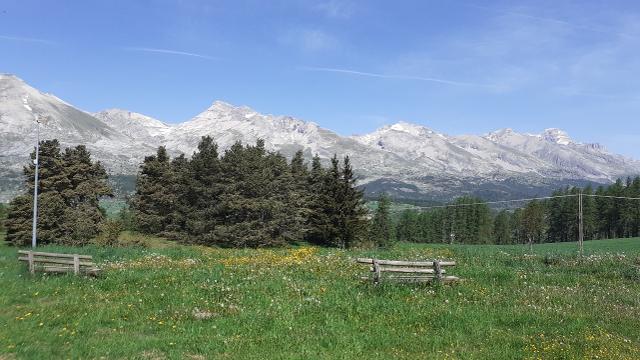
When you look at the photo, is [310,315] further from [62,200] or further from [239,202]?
[62,200]

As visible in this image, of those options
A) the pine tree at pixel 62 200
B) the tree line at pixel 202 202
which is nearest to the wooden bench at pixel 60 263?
the tree line at pixel 202 202

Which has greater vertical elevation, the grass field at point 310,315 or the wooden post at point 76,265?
the wooden post at point 76,265

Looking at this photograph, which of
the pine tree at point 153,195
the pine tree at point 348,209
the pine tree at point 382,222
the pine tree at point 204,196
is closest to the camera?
the pine tree at point 348,209

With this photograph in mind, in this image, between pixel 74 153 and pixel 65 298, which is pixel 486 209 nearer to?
pixel 74 153

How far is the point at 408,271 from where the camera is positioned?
20703 millimetres

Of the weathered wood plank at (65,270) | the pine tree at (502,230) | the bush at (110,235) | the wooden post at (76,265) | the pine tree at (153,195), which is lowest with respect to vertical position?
the pine tree at (502,230)

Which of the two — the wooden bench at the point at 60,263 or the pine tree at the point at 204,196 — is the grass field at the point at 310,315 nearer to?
the wooden bench at the point at 60,263

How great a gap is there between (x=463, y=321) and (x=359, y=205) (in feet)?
189

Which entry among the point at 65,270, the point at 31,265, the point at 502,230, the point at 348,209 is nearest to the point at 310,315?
the point at 65,270

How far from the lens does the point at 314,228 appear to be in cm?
8044

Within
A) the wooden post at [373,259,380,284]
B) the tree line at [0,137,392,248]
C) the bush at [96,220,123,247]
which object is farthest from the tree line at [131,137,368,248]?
the wooden post at [373,259,380,284]

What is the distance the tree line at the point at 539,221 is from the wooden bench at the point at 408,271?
134 meters

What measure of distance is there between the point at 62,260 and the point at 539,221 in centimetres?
18128

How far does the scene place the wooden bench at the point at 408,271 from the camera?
20516mm
